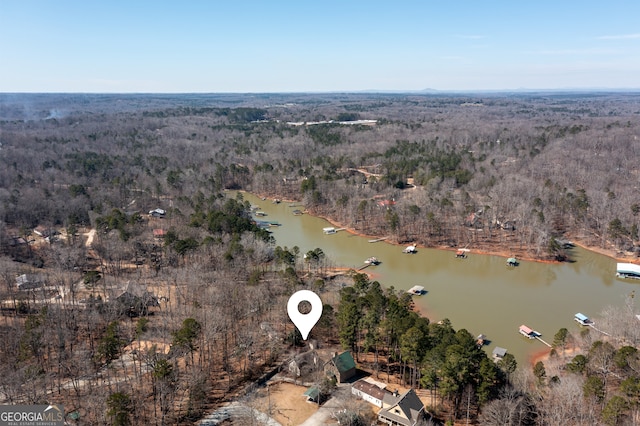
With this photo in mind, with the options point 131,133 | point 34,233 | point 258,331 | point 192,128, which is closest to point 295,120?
point 192,128

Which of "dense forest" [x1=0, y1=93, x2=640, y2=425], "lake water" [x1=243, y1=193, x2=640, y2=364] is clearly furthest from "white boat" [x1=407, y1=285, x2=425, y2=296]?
"dense forest" [x1=0, y1=93, x2=640, y2=425]

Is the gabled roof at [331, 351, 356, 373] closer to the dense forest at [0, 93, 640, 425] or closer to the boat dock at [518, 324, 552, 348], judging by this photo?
the dense forest at [0, 93, 640, 425]

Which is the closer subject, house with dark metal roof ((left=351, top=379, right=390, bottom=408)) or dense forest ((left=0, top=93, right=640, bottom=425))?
dense forest ((left=0, top=93, right=640, bottom=425))

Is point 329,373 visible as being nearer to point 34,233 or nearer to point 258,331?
point 258,331

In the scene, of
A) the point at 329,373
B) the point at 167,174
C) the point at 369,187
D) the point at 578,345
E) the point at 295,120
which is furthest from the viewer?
the point at 295,120

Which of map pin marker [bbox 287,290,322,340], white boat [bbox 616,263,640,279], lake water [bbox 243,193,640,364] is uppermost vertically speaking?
map pin marker [bbox 287,290,322,340]
